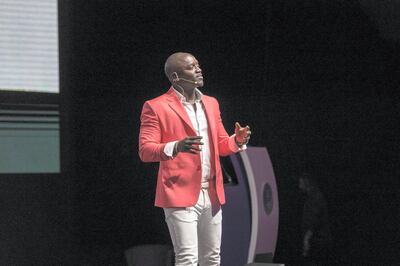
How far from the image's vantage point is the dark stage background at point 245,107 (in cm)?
375

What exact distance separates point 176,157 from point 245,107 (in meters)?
1.48

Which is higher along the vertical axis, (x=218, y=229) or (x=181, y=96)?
(x=181, y=96)

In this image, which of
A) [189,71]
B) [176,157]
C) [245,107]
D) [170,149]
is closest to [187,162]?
[176,157]

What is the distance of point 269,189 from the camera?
350 cm

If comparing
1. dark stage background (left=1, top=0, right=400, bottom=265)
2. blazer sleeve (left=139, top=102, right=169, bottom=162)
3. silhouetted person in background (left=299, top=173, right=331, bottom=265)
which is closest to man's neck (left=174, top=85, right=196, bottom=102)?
blazer sleeve (left=139, top=102, right=169, bottom=162)

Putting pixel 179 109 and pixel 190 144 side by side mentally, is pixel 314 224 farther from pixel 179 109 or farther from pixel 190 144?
pixel 190 144

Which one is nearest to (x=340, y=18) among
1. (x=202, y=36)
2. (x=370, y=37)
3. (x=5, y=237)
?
(x=370, y=37)

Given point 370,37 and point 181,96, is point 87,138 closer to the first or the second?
point 181,96

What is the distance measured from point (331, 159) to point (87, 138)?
1.54 metres

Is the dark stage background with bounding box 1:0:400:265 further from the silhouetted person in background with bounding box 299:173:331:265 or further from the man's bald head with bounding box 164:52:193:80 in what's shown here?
the man's bald head with bounding box 164:52:193:80

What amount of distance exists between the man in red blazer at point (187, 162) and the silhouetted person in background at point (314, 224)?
4.32 feet

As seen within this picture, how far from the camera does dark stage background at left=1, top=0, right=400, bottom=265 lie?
3.75 meters

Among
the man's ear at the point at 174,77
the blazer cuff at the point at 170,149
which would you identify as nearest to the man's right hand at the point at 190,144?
the blazer cuff at the point at 170,149

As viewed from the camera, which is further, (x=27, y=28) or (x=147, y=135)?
(x=27, y=28)
